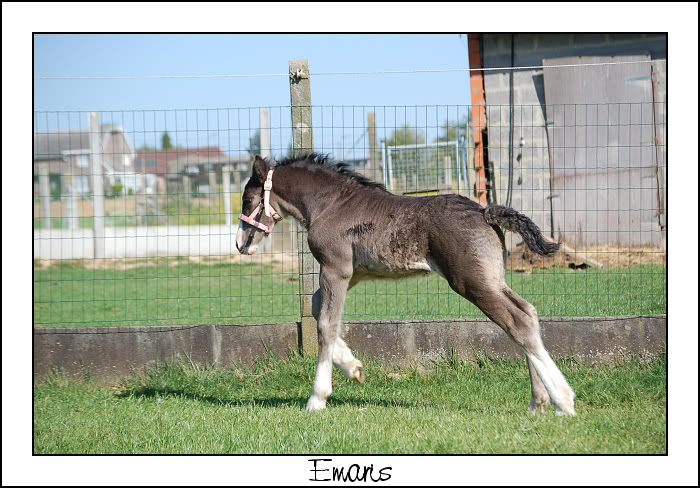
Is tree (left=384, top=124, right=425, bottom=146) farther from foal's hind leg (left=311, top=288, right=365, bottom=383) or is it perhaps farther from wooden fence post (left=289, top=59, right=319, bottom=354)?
foal's hind leg (left=311, top=288, right=365, bottom=383)

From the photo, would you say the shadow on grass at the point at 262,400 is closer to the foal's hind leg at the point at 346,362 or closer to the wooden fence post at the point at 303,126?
the foal's hind leg at the point at 346,362

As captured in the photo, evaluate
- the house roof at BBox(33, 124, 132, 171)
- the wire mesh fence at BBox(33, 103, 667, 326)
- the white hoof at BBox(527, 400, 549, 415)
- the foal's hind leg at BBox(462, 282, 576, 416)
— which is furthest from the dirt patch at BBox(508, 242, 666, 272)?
the house roof at BBox(33, 124, 132, 171)

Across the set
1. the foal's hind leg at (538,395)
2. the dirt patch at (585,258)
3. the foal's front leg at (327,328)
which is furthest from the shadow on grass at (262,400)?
the dirt patch at (585,258)

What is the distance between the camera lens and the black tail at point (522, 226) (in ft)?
18.4

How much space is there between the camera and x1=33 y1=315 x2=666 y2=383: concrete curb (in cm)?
747

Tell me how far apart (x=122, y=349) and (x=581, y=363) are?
186 inches

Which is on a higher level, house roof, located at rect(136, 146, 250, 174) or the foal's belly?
house roof, located at rect(136, 146, 250, 174)

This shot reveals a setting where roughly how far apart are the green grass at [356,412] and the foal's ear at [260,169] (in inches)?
78.6

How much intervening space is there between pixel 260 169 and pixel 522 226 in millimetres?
2536

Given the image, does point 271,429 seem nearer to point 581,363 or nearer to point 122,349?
point 122,349

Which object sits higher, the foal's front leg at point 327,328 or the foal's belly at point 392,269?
the foal's belly at point 392,269

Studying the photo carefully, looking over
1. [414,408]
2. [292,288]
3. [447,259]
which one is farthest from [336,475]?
[292,288]

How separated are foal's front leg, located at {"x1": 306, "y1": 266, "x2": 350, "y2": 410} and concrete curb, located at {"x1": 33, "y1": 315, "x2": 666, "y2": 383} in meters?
1.31

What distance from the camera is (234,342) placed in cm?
766
